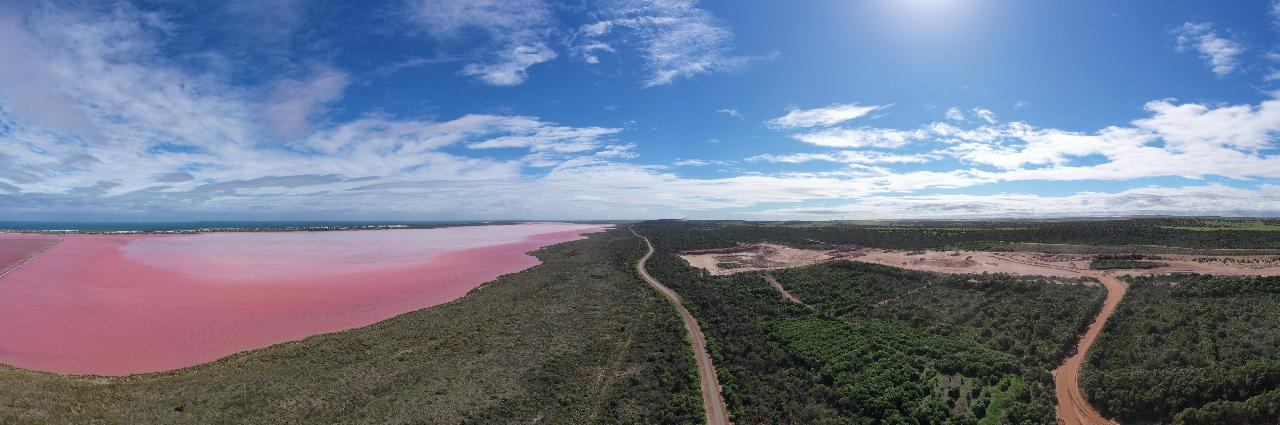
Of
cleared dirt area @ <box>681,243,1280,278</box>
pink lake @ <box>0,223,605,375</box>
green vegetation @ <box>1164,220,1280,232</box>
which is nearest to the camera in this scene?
pink lake @ <box>0,223,605,375</box>

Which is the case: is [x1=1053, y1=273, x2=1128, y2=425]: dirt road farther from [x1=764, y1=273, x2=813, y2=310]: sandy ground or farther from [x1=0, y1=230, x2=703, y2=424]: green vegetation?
[x1=764, y1=273, x2=813, y2=310]: sandy ground

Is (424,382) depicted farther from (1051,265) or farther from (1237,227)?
(1237,227)

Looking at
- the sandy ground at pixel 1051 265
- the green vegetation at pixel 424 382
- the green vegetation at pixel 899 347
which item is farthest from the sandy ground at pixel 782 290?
the green vegetation at pixel 424 382

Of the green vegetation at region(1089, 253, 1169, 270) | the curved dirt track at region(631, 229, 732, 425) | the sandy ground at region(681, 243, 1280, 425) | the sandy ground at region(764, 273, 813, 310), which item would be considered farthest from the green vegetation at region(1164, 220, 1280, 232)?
the curved dirt track at region(631, 229, 732, 425)

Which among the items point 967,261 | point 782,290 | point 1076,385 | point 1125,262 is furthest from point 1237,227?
point 1076,385

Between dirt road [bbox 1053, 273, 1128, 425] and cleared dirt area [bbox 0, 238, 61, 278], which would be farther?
cleared dirt area [bbox 0, 238, 61, 278]

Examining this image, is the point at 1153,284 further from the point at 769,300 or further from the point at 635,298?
the point at 635,298
